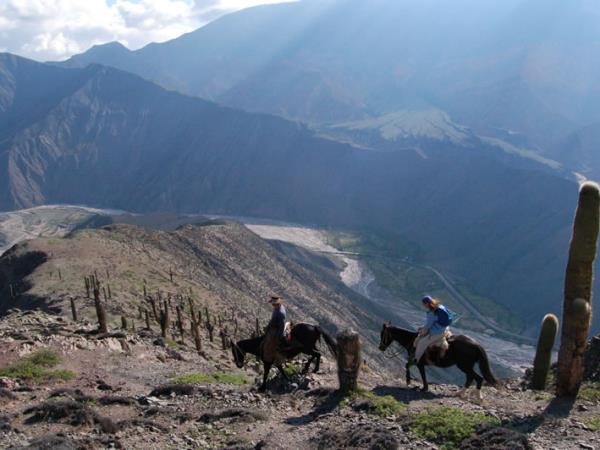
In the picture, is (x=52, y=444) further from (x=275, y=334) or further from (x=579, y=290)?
(x=579, y=290)

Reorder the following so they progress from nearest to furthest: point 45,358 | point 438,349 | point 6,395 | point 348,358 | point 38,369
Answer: point 348,358, point 6,395, point 438,349, point 38,369, point 45,358

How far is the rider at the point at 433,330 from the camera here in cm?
1529

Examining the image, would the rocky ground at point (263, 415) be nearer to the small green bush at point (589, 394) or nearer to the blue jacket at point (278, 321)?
the small green bush at point (589, 394)

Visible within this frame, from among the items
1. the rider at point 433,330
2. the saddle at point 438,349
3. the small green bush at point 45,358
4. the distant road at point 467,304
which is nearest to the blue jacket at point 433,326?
the rider at point 433,330

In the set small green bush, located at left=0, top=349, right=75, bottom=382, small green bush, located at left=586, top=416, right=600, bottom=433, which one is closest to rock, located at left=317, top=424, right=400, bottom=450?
small green bush, located at left=586, top=416, right=600, bottom=433

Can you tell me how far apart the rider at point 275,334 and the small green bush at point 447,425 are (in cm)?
446

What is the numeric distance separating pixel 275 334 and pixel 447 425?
17.6ft

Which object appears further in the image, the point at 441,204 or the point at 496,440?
the point at 441,204

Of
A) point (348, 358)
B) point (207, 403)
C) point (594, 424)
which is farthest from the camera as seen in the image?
point (207, 403)

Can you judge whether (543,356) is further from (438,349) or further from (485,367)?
(438,349)

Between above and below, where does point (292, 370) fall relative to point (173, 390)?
above

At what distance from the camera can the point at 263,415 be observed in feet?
45.5

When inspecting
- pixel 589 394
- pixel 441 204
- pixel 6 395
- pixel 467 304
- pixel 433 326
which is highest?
pixel 433 326

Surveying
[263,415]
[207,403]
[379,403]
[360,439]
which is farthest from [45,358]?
[360,439]
